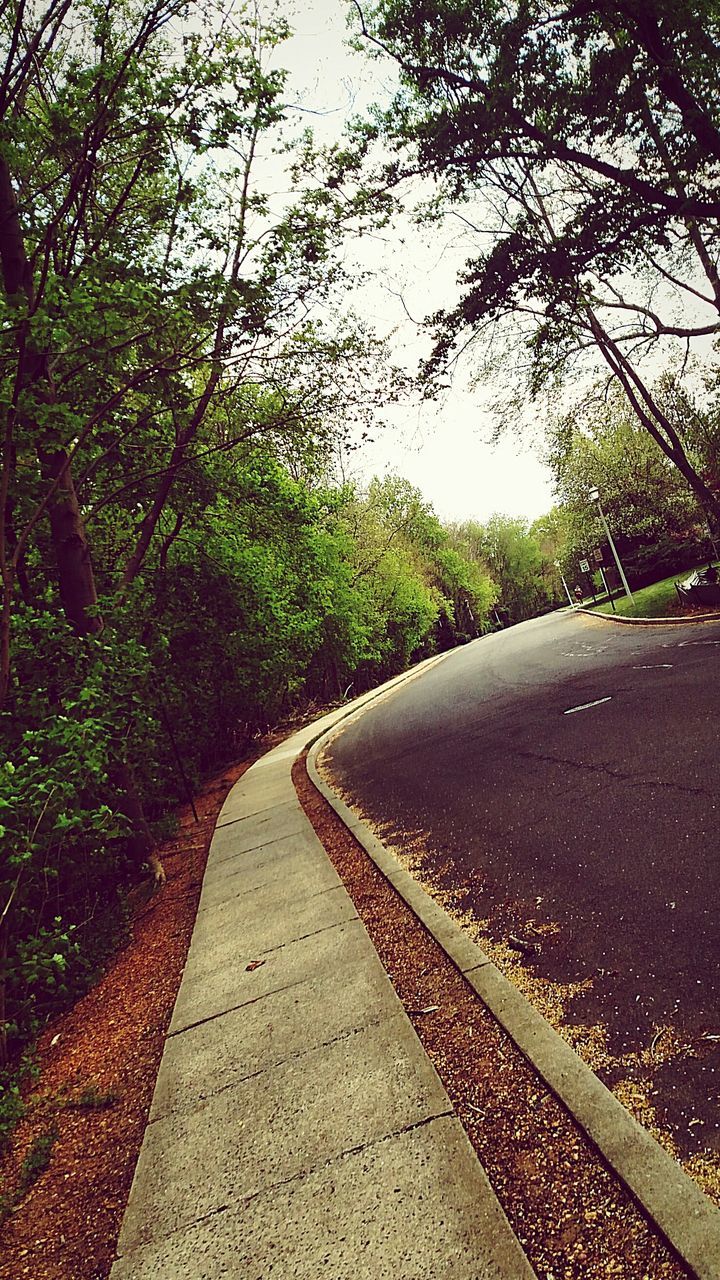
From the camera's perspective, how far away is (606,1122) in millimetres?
2238

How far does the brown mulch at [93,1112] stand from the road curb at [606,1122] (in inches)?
74.5

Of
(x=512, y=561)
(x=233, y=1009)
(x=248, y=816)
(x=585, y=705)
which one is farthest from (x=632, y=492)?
(x=512, y=561)

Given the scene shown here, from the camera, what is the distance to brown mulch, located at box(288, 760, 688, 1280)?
1.84m

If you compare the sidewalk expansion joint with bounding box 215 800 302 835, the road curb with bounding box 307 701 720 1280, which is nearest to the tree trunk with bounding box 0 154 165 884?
the sidewalk expansion joint with bounding box 215 800 302 835

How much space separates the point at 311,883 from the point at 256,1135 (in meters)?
2.98

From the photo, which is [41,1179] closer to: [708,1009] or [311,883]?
[311,883]

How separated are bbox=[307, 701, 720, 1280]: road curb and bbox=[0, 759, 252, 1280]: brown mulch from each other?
1.89 metres

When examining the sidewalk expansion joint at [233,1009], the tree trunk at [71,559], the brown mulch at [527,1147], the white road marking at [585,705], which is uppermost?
the tree trunk at [71,559]

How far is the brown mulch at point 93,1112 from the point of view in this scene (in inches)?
101

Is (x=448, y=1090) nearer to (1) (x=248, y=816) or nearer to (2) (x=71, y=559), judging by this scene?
(2) (x=71, y=559)

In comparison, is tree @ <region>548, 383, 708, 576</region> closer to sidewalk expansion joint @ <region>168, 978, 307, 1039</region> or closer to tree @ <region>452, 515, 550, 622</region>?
sidewalk expansion joint @ <region>168, 978, 307, 1039</region>

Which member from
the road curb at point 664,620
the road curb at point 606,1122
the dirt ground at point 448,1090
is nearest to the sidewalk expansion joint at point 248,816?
the dirt ground at point 448,1090

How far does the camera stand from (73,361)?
22.4 ft

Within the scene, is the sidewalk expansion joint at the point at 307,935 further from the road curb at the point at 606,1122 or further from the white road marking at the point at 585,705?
the white road marking at the point at 585,705
